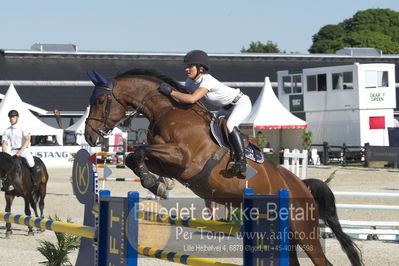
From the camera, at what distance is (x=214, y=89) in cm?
670

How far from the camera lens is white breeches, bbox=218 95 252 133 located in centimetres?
668

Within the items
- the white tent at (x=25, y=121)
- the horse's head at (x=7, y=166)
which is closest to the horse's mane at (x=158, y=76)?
the horse's head at (x=7, y=166)

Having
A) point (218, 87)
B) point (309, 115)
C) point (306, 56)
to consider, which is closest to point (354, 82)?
point (309, 115)

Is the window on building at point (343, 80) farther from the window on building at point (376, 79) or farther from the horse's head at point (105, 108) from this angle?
the horse's head at point (105, 108)

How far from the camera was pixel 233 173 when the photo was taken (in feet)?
21.3

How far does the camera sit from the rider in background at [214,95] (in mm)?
6582

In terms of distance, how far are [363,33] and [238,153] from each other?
71445mm

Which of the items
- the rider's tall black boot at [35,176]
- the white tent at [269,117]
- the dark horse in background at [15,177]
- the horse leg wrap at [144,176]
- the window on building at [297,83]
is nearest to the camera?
the horse leg wrap at [144,176]

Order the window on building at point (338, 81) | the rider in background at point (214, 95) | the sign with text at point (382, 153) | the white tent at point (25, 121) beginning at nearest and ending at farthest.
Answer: the rider in background at point (214, 95)
the sign with text at point (382, 153)
the white tent at point (25, 121)
the window on building at point (338, 81)

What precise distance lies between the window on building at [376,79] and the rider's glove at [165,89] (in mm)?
26098

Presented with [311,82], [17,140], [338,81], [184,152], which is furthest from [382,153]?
[184,152]

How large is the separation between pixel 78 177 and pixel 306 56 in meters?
43.5

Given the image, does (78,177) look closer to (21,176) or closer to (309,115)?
(21,176)

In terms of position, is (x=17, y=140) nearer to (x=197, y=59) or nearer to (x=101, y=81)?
(x=101, y=81)
